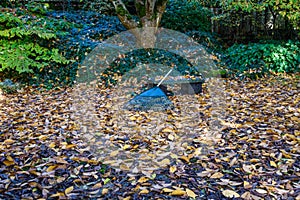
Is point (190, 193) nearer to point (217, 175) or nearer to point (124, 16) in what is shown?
point (217, 175)

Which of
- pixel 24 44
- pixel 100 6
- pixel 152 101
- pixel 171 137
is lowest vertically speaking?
pixel 171 137

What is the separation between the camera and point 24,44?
543 centimetres

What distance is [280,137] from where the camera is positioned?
2914mm

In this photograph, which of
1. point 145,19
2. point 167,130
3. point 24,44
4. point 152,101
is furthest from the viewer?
point 145,19

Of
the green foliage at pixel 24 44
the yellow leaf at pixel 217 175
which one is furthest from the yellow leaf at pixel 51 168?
the green foliage at pixel 24 44

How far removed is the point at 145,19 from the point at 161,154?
3907 mm

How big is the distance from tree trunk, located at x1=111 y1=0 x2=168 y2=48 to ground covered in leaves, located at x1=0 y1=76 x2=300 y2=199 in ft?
7.34

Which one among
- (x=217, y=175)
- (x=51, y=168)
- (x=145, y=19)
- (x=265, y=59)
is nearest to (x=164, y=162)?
(x=217, y=175)

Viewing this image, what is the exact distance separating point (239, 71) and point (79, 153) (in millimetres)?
4271

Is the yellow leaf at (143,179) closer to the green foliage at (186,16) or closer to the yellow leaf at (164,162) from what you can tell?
the yellow leaf at (164,162)

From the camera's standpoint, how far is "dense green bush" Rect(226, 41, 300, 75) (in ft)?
20.0

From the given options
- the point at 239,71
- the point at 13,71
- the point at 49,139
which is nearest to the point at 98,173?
the point at 49,139

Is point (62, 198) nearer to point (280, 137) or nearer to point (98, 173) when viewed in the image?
point (98, 173)

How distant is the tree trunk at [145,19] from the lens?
596 centimetres
